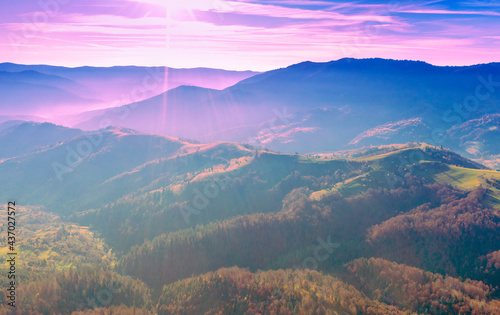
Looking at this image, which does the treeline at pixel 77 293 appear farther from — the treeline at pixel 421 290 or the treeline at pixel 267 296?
the treeline at pixel 421 290

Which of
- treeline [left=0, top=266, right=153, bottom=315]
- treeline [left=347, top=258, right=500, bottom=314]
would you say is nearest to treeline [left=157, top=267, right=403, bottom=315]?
treeline [left=347, top=258, right=500, bottom=314]

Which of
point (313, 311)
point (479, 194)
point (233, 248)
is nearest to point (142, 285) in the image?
point (233, 248)

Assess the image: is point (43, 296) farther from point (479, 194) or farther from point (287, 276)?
point (479, 194)

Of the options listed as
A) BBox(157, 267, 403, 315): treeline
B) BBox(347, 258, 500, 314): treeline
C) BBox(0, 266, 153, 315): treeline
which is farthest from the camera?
BBox(0, 266, 153, 315): treeline

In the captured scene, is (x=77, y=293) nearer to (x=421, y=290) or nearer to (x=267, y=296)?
(x=267, y=296)

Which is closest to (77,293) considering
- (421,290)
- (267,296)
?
(267,296)

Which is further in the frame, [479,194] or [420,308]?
[479,194]

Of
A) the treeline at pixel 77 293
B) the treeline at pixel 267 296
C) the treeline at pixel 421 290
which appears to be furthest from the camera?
the treeline at pixel 77 293

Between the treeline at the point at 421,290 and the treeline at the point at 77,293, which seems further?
the treeline at the point at 77,293

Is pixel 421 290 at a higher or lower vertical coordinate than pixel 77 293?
higher

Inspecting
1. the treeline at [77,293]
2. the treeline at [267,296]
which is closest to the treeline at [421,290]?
the treeline at [267,296]

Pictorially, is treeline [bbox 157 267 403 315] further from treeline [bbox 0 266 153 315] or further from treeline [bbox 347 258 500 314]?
treeline [bbox 0 266 153 315]
